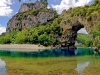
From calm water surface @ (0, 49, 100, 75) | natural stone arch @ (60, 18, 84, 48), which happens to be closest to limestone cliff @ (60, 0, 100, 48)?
natural stone arch @ (60, 18, 84, 48)

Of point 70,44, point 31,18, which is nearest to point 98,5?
point 70,44

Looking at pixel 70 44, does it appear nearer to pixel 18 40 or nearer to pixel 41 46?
pixel 41 46

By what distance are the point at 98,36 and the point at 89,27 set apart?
17235mm

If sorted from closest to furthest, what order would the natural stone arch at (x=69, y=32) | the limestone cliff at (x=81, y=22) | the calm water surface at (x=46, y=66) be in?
the calm water surface at (x=46, y=66) → the limestone cliff at (x=81, y=22) → the natural stone arch at (x=69, y=32)

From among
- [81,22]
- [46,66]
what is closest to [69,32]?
[81,22]

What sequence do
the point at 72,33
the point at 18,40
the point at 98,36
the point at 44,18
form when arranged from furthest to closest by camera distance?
1. the point at 44,18
2. the point at 18,40
3. the point at 72,33
4. the point at 98,36

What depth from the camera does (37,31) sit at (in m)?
150

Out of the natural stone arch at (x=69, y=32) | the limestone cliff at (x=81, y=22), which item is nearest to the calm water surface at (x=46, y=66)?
the limestone cliff at (x=81, y=22)

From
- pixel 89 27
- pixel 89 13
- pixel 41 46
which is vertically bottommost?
pixel 41 46

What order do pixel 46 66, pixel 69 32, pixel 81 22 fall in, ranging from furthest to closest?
1. pixel 69 32
2. pixel 81 22
3. pixel 46 66

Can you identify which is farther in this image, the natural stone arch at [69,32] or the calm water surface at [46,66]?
the natural stone arch at [69,32]

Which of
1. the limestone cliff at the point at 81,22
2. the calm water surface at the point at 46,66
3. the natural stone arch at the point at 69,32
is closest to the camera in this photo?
the calm water surface at the point at 46,66

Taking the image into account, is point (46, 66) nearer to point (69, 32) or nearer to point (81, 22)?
point (81, 22)

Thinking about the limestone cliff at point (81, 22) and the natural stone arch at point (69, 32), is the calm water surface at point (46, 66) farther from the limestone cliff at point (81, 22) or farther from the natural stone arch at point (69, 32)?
the natural stone arch at point (69, 32)
